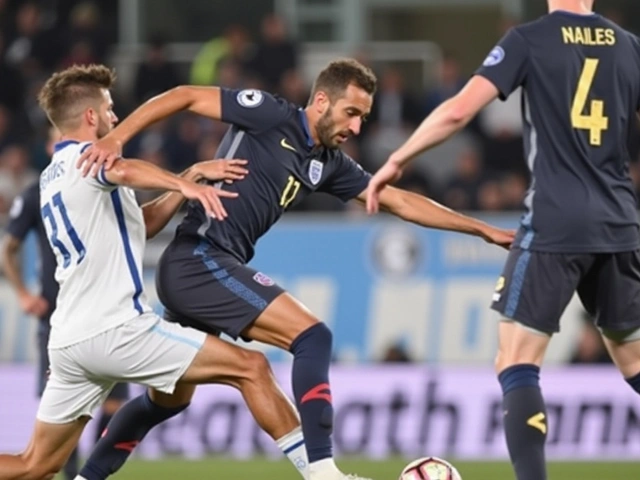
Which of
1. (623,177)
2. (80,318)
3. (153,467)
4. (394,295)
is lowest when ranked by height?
(153,467)

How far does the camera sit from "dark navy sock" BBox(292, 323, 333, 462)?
261 inches

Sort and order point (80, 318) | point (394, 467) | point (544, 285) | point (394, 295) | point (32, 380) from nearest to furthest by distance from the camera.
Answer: point (544, 285) → point (80, 318) → point (394, 467) → point (32, 380) → point (394, 295)

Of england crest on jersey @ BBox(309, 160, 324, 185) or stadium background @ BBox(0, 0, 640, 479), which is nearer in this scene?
england crest on jersey @ BBox(309, 160, 324, 185)

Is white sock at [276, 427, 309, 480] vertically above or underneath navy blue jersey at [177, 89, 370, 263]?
underneath

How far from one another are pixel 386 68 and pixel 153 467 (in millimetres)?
6971

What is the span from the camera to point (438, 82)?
652 inches

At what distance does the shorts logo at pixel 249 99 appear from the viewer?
707 cm

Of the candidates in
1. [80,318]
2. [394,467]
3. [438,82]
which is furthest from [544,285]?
[438,82]

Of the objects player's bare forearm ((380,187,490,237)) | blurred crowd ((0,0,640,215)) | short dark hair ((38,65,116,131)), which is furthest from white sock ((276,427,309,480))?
blurred crowd ((0,0,640,215))

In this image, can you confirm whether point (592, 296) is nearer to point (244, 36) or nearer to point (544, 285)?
point (544, 285)

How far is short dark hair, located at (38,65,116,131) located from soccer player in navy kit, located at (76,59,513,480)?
28 cm

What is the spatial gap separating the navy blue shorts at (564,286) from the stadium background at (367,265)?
3817 mm

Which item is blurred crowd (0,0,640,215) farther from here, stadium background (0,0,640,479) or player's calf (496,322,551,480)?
player's calf (496,322,551,480)

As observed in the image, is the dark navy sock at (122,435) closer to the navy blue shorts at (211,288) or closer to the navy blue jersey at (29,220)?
the navy blue shorts at (211,288)
